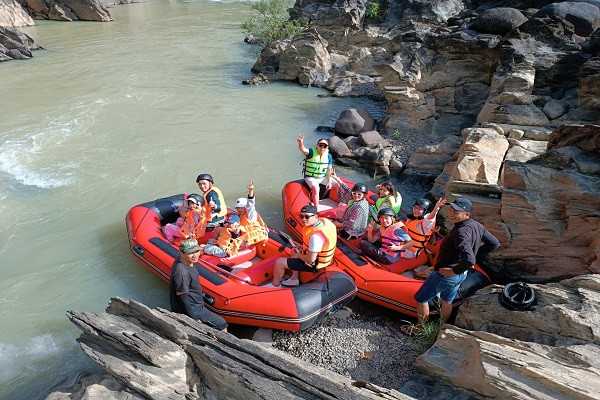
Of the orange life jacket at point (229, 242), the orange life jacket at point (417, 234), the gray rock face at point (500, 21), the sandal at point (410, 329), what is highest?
the gray rock face at point (500, 21)

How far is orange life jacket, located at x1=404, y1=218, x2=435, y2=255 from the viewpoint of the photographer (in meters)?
6.06

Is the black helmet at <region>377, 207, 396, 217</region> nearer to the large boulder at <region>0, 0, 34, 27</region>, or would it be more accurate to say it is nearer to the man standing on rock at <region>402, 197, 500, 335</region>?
the man standing on rock at <region>402, 197, 500, 335</region>

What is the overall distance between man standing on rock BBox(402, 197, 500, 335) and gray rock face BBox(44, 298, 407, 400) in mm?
1488

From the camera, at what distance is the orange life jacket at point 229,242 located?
6270mm

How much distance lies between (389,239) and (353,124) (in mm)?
5951

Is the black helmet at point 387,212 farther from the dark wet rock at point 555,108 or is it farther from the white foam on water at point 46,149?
the white foam on water at point 46,149

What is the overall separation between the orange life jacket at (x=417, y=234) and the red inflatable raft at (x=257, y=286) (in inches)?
41.8

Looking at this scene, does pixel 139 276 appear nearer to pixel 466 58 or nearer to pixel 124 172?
pixel 124 172

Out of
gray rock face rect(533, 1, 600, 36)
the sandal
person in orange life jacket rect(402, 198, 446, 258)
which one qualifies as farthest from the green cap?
gray rock face rect(533, 1, 600, 36)

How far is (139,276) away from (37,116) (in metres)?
8.22

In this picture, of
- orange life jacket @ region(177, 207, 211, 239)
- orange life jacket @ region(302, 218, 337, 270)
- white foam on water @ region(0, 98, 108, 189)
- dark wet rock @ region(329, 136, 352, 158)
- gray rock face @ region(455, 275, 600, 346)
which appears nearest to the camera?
gray rock face @ region(455, 275, 600, 346)

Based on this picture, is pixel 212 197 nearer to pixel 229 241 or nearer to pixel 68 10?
pixel 229 241

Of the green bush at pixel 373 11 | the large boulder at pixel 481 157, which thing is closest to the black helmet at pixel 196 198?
the large boulder at pixel 481 157

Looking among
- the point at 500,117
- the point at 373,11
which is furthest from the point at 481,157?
the point at 373,11
